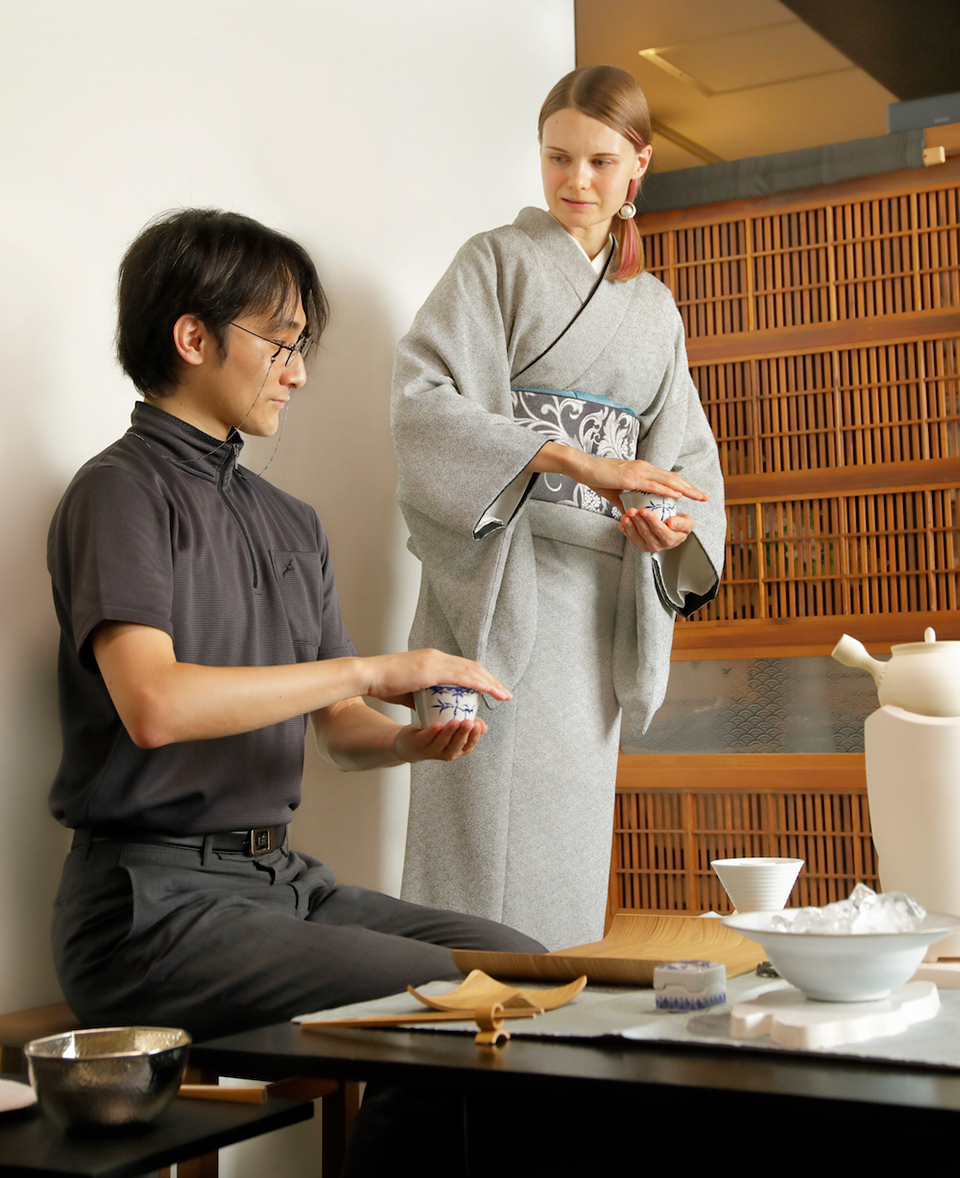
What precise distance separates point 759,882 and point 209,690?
61 cm

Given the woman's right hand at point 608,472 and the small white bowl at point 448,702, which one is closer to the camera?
the small white bowl at point 448,702

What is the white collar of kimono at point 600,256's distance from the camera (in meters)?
2.36

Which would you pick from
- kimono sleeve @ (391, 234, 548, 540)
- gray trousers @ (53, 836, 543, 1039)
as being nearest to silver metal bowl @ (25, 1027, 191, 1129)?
gray trousers @ (53, 836, 543, 1039)

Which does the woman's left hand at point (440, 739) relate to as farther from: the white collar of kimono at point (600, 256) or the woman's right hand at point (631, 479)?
the white collar of kimono at point (600, 256)

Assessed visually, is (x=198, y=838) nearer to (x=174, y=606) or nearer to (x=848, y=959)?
(x=174, y=606)

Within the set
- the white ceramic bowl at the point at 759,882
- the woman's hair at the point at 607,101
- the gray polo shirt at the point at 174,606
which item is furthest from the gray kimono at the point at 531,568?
the white ceramic bowl at the point at 759,882

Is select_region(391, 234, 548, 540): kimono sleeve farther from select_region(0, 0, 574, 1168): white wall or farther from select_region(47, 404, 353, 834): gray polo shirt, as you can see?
select_region(47, 404, 353, 834): gray polo shirt

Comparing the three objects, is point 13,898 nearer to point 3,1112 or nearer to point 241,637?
point 241,637

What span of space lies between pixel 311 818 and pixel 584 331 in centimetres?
104

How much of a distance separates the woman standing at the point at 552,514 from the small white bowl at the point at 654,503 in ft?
0.04

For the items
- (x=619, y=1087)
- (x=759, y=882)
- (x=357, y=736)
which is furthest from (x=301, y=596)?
(x=619, y=1087)

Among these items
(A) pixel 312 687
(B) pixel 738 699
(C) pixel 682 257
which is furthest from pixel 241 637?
(C) pixel 682 257

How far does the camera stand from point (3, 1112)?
86 centimetres

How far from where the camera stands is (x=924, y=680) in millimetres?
1371
